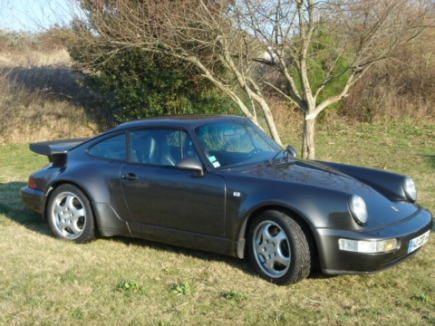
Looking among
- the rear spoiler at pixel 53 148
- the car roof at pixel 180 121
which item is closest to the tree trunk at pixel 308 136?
the car roof at pixel 180 121

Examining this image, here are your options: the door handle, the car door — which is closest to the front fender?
the car door

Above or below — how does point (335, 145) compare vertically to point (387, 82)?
below

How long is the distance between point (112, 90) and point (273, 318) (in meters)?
13.6

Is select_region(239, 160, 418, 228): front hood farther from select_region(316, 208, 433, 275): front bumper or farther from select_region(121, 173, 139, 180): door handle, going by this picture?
select_region(121, 173, 139, 180): door handle

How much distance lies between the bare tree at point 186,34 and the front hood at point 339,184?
5.33m

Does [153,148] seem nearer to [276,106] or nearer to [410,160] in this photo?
[410,160]

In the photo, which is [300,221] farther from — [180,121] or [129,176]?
[129,176]

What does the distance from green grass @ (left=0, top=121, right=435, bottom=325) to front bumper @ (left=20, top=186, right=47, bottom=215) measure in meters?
0.31

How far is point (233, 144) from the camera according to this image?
19.2 ft

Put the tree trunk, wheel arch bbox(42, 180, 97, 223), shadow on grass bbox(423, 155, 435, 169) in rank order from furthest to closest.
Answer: shadow on grass bbox(423, 155, 435, 169), the tree trunk, wheel arch bbox(42, 180, 97, 223)

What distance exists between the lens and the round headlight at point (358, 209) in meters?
4.67

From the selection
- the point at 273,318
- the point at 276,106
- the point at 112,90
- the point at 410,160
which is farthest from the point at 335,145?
the point at 273,318

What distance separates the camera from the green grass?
421cm

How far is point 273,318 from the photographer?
4.18 m
